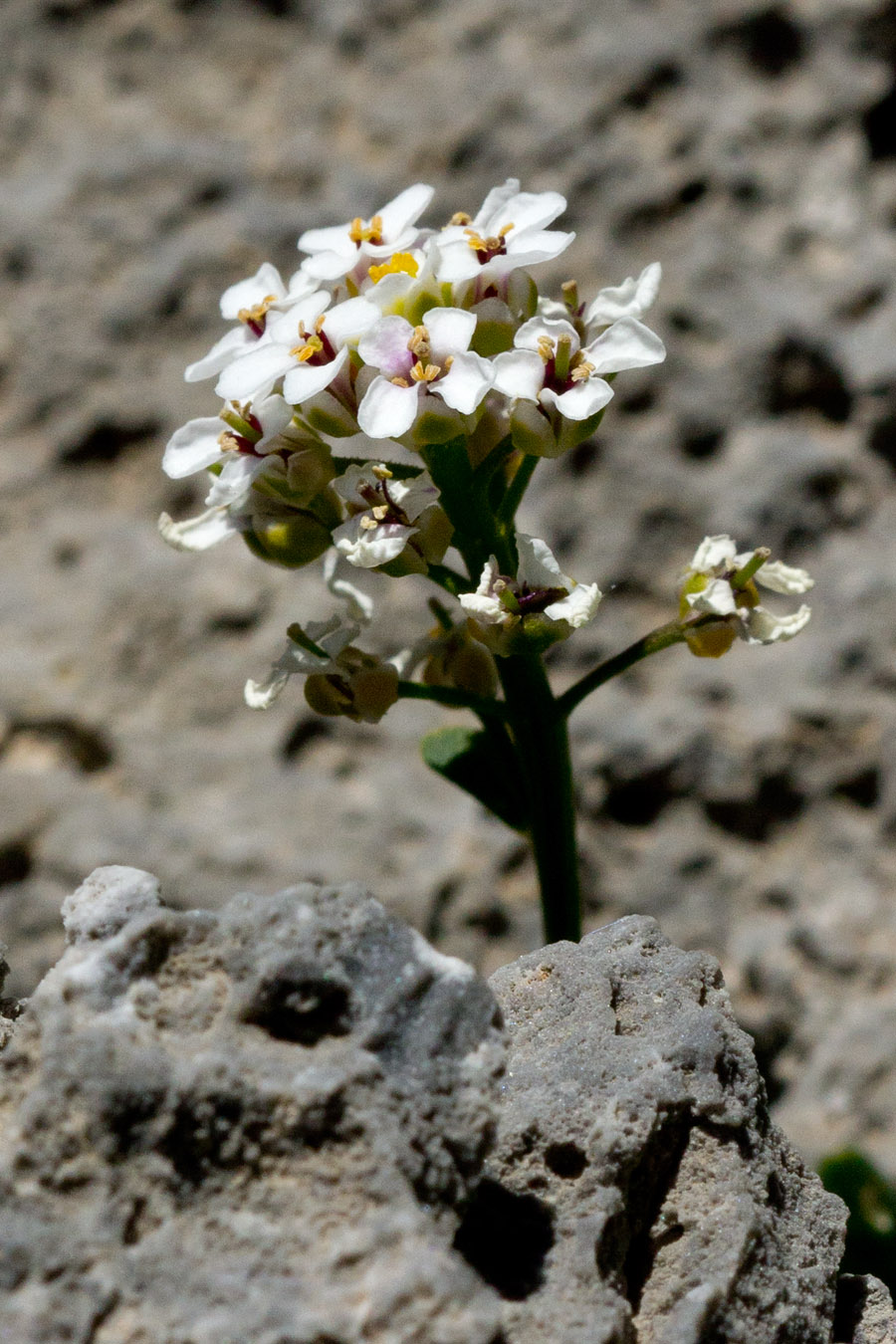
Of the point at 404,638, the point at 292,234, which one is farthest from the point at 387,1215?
the point at 292,234

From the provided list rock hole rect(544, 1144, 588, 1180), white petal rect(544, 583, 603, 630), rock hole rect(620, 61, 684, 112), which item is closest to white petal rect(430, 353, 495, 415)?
white petal rect(544, 583, 603, 630)

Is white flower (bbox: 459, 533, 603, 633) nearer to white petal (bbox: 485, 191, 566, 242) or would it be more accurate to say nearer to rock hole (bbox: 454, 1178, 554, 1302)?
white petal (bbox: 485, 191, 566, 242)

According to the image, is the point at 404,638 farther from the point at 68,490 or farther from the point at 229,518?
the point at 229,518

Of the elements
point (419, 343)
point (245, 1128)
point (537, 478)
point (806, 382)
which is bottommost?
point (245, 1128)

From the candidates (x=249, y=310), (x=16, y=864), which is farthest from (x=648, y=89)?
(x=16, y=864)

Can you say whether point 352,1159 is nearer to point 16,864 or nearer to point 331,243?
point 331,243

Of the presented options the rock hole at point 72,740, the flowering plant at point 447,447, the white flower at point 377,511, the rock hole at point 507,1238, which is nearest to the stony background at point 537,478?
the rock hole at point 72,740
